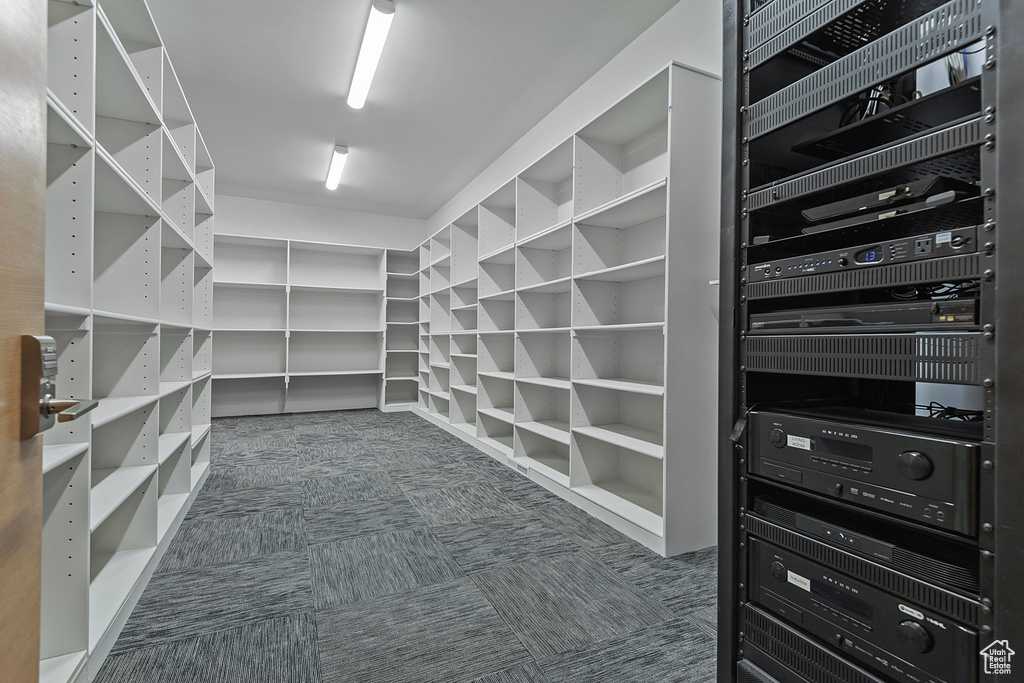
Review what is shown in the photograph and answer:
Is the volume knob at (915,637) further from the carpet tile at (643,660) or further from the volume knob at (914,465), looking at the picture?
the carpet tile at (643,660)

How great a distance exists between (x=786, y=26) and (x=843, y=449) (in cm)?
90

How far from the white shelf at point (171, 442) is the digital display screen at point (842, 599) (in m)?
2.42

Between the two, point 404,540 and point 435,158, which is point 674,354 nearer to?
point 404,540

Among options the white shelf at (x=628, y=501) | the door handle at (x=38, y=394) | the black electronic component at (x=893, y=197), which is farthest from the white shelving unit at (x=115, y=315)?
the white shelf at (x=628, y=501)

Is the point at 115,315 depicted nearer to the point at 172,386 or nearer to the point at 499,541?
the point at 172,386

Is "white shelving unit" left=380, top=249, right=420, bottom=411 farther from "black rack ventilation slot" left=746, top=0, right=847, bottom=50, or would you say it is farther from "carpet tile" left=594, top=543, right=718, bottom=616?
"black rack ventilation slot" left=746, top=0, right=847, bottom=50

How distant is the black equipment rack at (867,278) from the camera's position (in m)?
0.69

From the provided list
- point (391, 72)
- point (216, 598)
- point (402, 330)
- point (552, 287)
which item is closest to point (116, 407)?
point (216, 598)

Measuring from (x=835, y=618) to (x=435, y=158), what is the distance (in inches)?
182

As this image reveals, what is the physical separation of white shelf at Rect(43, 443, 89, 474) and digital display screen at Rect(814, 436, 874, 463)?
1641 mm

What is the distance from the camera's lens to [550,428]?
3.25m

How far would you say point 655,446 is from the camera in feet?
7.39

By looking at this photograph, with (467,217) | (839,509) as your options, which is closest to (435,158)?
(467,217)

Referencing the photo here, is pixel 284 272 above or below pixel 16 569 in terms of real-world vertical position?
above
